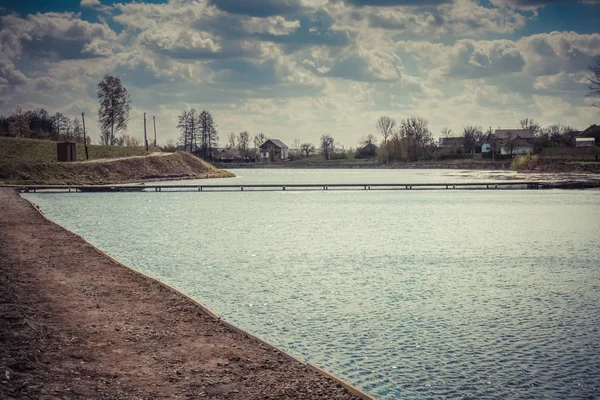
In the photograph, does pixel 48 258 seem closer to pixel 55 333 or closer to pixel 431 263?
pixel 55 333

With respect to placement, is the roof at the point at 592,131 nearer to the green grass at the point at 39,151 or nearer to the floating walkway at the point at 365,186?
the floating walkway at the point at 365,186

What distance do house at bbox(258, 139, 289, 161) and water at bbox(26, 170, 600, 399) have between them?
140 m

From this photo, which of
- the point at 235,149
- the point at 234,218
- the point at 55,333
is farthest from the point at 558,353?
the point at 235,149

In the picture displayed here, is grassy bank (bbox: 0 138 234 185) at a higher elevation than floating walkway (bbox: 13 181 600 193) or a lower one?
higher

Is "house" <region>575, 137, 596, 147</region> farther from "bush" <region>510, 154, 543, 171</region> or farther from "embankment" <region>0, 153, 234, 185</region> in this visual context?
"embankment" <region>0, 153, 234, 185</region>

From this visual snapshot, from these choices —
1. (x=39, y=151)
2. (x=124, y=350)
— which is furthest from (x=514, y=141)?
(x=124, y=350)

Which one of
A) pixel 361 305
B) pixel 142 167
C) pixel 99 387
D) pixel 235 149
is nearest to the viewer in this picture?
pixel 99 387

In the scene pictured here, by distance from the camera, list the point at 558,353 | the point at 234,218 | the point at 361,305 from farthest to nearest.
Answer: the point at 234,218
the point at 361,305
the point at 558,353

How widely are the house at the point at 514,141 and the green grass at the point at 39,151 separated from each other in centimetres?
8394

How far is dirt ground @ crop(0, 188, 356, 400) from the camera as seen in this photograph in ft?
25.3

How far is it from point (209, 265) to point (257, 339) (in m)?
8.04

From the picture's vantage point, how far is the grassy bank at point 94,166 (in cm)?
6488

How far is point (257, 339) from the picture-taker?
10.1 m

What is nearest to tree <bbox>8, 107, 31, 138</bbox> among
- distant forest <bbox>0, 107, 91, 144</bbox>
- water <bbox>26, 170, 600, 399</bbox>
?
distant forest <bbox>0, 107, 91, 144</bbox>
